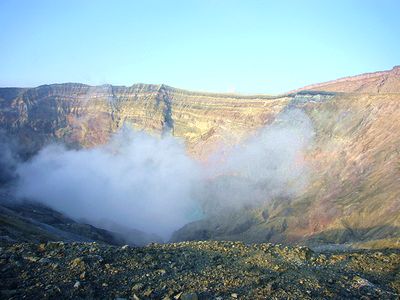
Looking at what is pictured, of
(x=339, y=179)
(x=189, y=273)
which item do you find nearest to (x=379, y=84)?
(x=339, y=179)

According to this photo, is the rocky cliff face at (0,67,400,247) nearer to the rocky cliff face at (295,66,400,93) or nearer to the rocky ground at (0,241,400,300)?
the rocky cliff face at (295,66,400,93)

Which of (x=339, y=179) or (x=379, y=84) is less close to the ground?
(x=379, y=84)

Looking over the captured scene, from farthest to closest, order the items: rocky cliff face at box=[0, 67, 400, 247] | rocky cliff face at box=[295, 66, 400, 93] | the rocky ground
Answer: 1. rocky cliff face at box=[295, 66, 400, 93]
2. rocky cliff face at box=[0, 67, 400, 247]
3. the rocky ground

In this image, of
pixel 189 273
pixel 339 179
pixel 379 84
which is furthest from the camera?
pixel 379 84

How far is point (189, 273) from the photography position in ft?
53.0

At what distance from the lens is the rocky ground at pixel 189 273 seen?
14289mm

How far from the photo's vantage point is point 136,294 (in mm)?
14008

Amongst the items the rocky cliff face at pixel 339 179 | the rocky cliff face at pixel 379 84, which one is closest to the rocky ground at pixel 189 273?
the rocky cliff face at pixel 339 179

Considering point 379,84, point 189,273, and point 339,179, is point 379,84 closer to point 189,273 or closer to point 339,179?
point 339,179

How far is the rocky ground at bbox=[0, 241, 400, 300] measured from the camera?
1429 cm

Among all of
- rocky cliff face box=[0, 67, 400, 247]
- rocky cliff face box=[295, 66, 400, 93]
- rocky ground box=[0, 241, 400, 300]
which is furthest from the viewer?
→ rocky cliff face box=[295, 66, 400, 93]

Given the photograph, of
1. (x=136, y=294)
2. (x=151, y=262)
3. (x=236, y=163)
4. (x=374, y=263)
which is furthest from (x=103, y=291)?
(x=236, y=163)

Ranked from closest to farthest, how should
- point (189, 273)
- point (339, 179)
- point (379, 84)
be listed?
point (189, 273), point (339, 179), point (379, 84)

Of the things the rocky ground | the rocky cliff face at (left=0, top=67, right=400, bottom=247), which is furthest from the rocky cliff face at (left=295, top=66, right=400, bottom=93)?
the rocky ground
